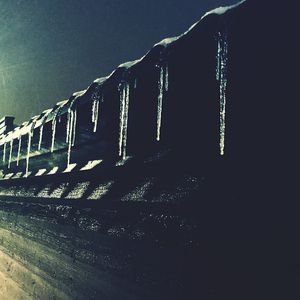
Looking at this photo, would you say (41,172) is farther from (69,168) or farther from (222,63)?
(222,63)

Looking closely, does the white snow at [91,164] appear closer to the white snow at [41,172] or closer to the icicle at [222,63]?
the white snow at [41,172]

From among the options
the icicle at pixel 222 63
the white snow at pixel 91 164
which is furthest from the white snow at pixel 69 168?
the icicle at pixel 222 63

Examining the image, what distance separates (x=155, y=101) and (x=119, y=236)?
1.40 metres

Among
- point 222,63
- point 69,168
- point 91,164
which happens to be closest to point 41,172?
point 69,168

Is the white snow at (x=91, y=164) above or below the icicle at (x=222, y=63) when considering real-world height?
below

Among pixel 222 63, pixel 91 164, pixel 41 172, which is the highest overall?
pixel 222 63

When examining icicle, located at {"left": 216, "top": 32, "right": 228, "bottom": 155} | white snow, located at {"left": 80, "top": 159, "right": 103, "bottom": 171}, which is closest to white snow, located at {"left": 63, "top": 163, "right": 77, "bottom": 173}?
white snow, located at {"left": 80, "top": 159, "right": 103, "bottom": 171}

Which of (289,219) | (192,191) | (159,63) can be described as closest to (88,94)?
(159,63)

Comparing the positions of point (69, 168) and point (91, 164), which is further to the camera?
point (69, 168)

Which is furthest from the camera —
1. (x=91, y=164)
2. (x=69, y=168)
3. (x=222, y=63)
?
(x=69, y=168)

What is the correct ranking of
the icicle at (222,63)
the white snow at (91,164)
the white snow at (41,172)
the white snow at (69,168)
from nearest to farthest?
the icicle at (222,63) < the white snow at (91,164) < the white snow at (69,168) < the white snow at (41,172)

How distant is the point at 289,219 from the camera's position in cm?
139

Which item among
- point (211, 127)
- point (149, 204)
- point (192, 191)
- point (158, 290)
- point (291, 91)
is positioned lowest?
point (158, 290)

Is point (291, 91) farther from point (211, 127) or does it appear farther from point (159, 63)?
point (159, 63)
